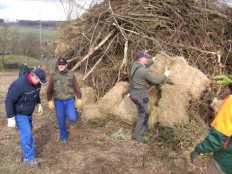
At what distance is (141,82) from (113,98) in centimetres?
145

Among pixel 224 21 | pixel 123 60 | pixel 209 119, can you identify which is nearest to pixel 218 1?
pixel 224 21

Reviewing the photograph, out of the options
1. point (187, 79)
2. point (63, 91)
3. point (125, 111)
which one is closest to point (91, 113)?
point (125, 111)

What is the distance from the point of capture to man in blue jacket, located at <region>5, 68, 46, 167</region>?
4430 mm

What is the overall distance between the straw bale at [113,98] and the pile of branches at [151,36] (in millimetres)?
500

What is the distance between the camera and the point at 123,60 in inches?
287

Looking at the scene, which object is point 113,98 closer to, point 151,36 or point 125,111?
point 125,111

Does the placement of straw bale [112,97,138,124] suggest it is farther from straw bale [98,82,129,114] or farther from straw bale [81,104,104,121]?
straw bale [81,104,104,121]

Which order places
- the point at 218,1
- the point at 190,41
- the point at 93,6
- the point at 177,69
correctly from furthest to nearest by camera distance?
the point at 93,6 → the point at 218,1 → the point at 190,41 → the point at 177,69

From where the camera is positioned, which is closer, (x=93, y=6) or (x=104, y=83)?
(x=104, y=83)

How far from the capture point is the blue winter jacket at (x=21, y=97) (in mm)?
4422

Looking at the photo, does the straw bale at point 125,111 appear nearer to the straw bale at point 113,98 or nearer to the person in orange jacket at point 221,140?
the straw bale at point 113,98

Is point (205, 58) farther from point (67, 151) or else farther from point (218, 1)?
point (67, 151)

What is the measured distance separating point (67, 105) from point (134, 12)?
3623 millimetres

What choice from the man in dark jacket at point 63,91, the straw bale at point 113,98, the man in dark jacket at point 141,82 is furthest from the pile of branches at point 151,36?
the man in dark jacket at point 63,91
